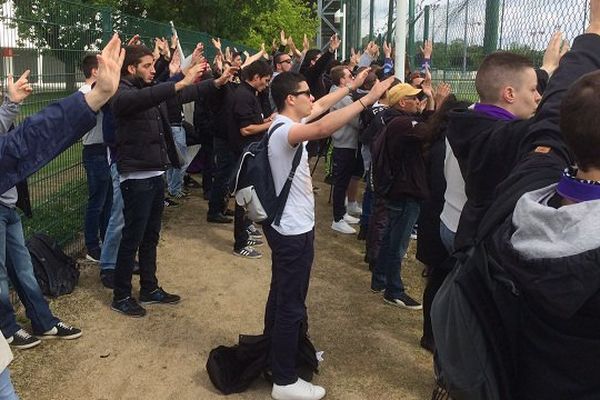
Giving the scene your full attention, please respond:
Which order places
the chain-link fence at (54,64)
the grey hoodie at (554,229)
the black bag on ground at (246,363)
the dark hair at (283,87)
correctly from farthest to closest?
the chain-link fence at (54,64) < the black bag on ground at (246,363) < the dark hair at (283,87) < the grey hoodie at (554,229)

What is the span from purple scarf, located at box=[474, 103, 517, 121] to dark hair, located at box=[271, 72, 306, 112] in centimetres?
117

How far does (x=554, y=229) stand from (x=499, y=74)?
4.79ft

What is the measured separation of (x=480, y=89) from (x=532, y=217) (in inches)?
56.8

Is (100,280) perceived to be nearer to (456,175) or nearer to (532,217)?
(456,175)

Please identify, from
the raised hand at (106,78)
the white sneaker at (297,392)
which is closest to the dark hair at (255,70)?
the white sneaker at (297,392)

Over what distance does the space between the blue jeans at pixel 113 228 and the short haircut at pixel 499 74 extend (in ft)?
10.5

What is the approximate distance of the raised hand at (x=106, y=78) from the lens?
198 cm

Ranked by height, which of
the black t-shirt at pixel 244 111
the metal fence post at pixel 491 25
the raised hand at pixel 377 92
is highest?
the metal fence post at pixel 491 25

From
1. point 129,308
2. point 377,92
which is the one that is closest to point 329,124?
point 377,92

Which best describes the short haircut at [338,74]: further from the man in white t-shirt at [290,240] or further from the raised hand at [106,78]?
the raised hand at [106,78]

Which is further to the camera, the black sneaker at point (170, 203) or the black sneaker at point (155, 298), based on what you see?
the black sneaker at point (170, 203)

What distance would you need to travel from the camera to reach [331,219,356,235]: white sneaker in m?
7.11

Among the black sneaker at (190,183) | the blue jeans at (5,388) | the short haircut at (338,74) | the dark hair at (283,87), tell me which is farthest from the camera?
the black sneaker at (190,183)

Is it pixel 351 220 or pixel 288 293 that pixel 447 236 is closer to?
pixel 288 293
